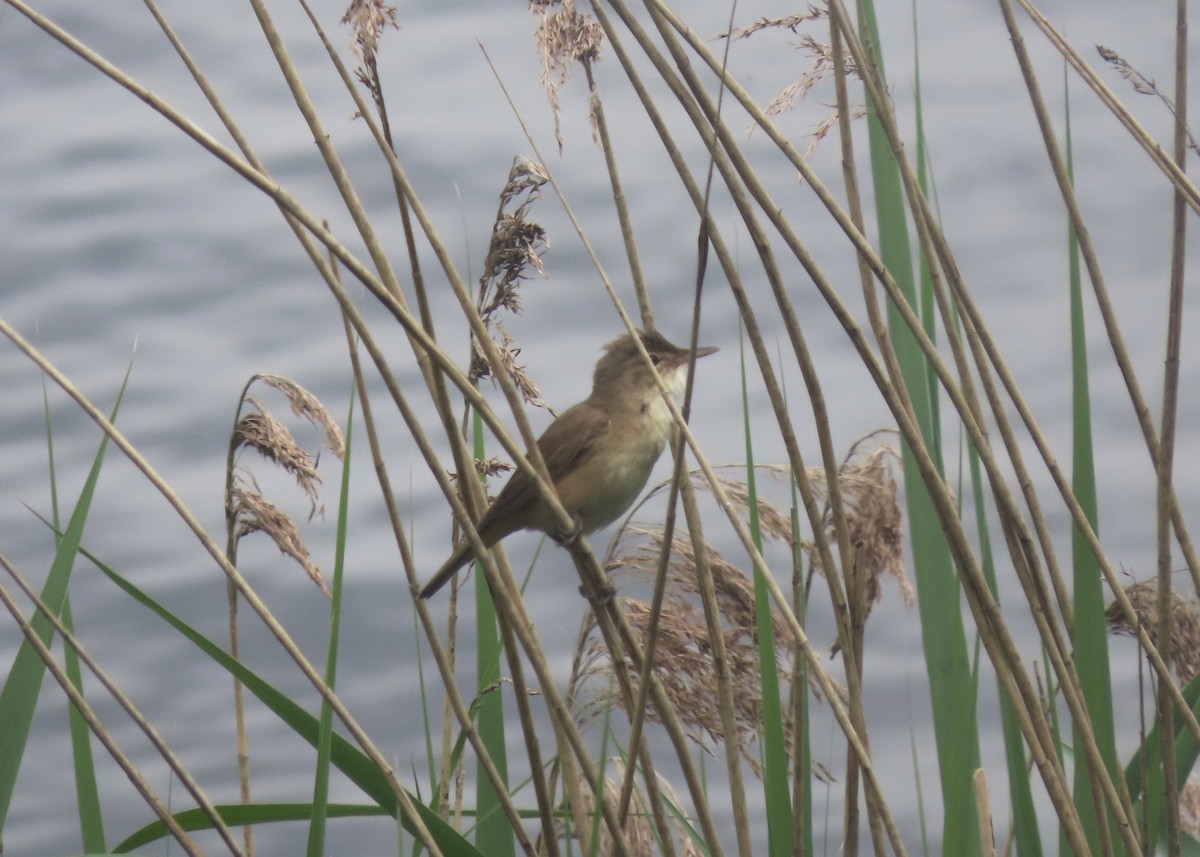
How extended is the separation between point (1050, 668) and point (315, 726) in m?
1.01

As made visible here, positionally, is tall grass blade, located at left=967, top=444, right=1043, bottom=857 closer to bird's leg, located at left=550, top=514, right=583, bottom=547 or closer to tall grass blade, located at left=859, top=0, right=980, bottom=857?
tall grass blade, located at left=859, top=0, right=980, bottom=857

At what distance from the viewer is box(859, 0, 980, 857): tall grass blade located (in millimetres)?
1825

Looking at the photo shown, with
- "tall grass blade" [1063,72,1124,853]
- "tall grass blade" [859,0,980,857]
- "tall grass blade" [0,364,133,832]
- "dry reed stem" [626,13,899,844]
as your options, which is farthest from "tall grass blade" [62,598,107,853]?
"tall grass blade" [1063,72,1124,853]

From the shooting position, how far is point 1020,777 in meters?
1.86

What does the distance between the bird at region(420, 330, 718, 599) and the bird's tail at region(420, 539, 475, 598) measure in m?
0.21

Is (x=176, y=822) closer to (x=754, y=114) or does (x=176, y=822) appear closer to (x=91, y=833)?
(x=91, y=833)

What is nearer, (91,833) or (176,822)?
(176,822)

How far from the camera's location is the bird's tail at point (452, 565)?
2564 millimetres

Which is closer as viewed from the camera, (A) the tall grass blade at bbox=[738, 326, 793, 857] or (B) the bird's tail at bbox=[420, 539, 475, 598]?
(A) the tall grass blade at bbox=[738, 326, 793, 857]

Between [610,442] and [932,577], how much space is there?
1348 mm

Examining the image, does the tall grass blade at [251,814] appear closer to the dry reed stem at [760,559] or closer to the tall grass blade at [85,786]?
the tall grass blade at [85,786]

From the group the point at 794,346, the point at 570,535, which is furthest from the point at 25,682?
the point at 794,346

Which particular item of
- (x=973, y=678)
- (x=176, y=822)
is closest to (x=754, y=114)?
(x=973, y=678)

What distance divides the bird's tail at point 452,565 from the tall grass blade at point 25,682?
2.29 ft
